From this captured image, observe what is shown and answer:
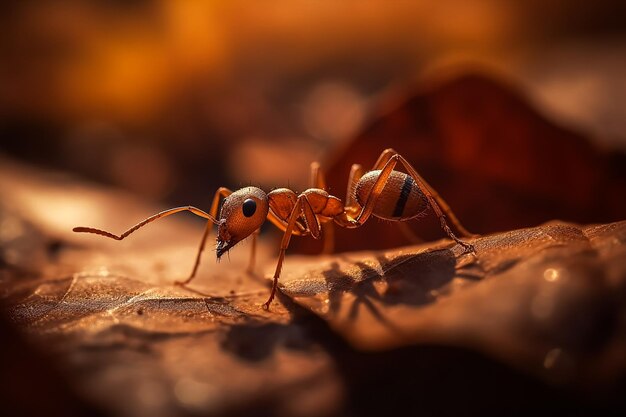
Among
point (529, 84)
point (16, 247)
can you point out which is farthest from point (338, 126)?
point (16, 247)

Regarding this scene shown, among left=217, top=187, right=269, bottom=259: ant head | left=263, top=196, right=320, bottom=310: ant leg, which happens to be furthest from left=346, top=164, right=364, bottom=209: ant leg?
left=217, top=187, right=269, bottom=259: ant head

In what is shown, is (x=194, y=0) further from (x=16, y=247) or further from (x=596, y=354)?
(x=596, y=354)

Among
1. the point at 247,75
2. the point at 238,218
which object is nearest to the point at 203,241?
the point at 238,218

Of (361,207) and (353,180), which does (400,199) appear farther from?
(353,180)

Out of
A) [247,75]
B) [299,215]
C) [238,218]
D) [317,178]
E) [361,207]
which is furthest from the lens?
[247,75]

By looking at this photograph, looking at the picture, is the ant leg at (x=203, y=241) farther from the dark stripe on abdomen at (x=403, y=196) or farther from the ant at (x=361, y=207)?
the dark stripe on abdomen at (x=403, y=196)

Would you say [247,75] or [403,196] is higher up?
[247,75]

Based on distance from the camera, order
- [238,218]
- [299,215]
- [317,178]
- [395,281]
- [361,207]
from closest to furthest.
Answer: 1. [395,281]
2. [238,218]
3. [299,215]
4. [361,207]
5. [317,178]

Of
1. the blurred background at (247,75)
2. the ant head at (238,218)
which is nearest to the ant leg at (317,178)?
the blurred background at (247,75)
